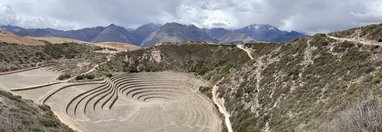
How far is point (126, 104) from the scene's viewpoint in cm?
4562

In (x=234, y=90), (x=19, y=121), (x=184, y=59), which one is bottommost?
(x=234, y=90)

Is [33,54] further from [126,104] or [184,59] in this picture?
[126,104]

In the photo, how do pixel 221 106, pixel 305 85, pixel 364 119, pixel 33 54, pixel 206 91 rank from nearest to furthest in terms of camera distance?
pixel 364 119, pixel 305 85, pixel 221 106, pixel 206 91, pixel 33 54

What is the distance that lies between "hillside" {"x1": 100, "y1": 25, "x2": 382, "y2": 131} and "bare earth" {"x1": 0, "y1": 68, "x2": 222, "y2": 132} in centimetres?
360

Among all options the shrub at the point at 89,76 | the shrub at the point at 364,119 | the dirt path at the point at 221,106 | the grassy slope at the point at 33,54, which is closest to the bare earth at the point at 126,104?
the dirt path at the point at 221,106

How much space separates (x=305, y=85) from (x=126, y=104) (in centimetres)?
2292

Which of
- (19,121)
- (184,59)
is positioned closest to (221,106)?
(19,121)

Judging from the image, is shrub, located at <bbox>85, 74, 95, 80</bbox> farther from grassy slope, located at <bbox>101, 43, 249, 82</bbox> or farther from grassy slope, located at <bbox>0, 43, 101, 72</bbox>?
grassy slope, located at <bbox>0, 43, 101, 72</bbox>

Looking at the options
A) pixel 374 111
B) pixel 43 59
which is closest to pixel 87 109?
pixel 374 111

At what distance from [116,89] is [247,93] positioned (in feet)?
70.0

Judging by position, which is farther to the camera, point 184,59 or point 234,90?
point 184,59

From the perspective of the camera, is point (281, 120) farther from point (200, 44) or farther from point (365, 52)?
point (200, 44)

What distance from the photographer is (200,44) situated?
3147 inches

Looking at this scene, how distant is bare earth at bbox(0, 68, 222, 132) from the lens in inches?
1422
